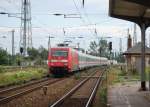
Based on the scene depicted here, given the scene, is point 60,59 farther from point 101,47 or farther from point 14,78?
point 101,47

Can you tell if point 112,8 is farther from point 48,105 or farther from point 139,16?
point 48,105

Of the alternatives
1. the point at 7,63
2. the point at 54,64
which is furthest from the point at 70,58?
the point at 7,63

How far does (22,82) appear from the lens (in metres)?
Answer: 37.1

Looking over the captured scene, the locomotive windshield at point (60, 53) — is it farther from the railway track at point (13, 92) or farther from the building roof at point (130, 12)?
the building roof at point (130, 12)

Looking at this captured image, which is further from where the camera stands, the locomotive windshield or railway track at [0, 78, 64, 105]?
the locomotive windshield

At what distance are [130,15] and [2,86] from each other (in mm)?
11268

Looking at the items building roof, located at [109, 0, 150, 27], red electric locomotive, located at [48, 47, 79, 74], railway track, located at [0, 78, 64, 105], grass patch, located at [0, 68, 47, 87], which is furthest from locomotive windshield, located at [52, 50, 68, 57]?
building roof, located at [109, 0, 150, 27]

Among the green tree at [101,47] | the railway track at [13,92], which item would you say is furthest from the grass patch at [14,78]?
the green tree at [101,47]

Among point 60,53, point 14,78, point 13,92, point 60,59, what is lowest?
point 13,92

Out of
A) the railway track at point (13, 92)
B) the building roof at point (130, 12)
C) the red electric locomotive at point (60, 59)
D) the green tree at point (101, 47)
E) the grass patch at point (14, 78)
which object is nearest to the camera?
the railway track at point (13, 92)

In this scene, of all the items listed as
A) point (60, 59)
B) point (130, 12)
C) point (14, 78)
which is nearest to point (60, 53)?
point (60, 59)

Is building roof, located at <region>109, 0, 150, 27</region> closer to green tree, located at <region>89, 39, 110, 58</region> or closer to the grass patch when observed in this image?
the grass patch

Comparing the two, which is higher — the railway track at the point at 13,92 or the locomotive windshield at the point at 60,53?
the locomotive windshield at the point at 60,53

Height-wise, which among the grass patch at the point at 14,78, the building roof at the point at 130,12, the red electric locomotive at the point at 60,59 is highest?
the building roof at the point at 130,12
